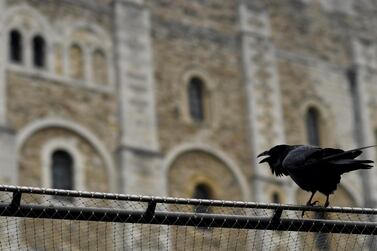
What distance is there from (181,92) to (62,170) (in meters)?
3.87

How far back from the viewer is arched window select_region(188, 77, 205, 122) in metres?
28.2

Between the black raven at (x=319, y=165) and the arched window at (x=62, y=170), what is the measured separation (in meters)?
16.1

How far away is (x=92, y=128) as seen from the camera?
26000mm

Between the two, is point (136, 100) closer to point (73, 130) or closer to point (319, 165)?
point (73, 130)

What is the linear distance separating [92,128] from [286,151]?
16733mm

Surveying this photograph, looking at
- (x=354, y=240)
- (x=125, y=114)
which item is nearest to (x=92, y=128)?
(x=125, y=114)

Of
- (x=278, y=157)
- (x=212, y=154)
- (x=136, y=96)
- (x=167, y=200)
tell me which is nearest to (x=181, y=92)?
(x=136, y=96)

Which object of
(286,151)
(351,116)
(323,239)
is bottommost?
(323,239)

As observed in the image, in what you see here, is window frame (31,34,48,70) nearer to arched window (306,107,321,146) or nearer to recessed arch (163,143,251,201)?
recessed arch (163,143,251,201)

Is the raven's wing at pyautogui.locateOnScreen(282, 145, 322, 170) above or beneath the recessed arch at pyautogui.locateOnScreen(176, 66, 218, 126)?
beneath

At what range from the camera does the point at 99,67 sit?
26906mm

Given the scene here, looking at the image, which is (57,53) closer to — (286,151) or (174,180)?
(174,180)

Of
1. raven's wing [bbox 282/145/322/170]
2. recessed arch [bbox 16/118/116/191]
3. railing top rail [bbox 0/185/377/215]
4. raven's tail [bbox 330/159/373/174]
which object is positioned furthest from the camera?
recessed arch [bbox 16/118/116/191]

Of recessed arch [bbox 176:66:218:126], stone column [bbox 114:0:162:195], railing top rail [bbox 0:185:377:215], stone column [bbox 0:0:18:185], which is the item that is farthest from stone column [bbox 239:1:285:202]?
railing top rail [bbox 0:185:377:215]
